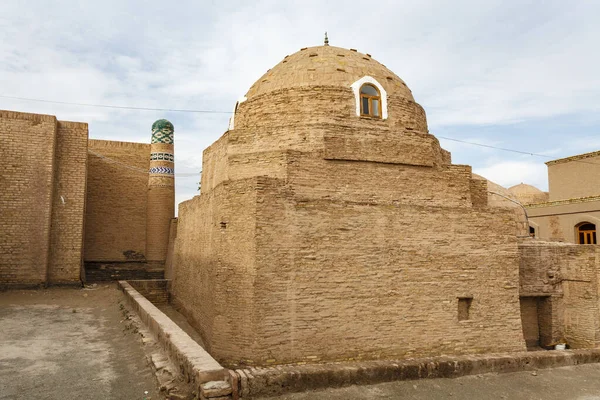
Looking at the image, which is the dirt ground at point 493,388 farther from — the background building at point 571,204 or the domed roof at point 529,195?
the domed roof at point 529,195

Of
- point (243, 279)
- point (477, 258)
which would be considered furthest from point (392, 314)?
point (243, 279)

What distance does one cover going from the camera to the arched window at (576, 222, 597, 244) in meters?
19.0

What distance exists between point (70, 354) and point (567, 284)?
37.3 ft

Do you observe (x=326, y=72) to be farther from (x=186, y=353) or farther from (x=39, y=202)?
(x=39, y=202)

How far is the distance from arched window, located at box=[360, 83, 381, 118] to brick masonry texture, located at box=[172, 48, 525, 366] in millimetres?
258

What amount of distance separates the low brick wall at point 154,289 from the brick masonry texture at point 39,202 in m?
1.80

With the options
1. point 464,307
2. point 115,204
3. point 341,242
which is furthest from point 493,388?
point 115,204

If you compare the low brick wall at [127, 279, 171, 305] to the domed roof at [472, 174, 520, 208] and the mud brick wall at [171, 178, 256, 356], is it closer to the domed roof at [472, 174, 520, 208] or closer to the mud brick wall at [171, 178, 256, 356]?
the mud brick wall at [171, 178, 256, 356]

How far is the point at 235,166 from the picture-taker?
8867 mm

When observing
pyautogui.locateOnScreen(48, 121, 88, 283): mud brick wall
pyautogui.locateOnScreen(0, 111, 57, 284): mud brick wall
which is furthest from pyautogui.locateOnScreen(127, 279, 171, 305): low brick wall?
pyautogui.locateOnScreen(0, 111, 57, 284): mud brick wall

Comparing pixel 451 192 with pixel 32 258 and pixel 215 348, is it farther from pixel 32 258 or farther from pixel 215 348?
pixel 32 258

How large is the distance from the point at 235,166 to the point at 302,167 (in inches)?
53.6

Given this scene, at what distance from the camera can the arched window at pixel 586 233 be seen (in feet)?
62.4

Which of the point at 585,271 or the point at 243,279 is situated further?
the point at 585,271
